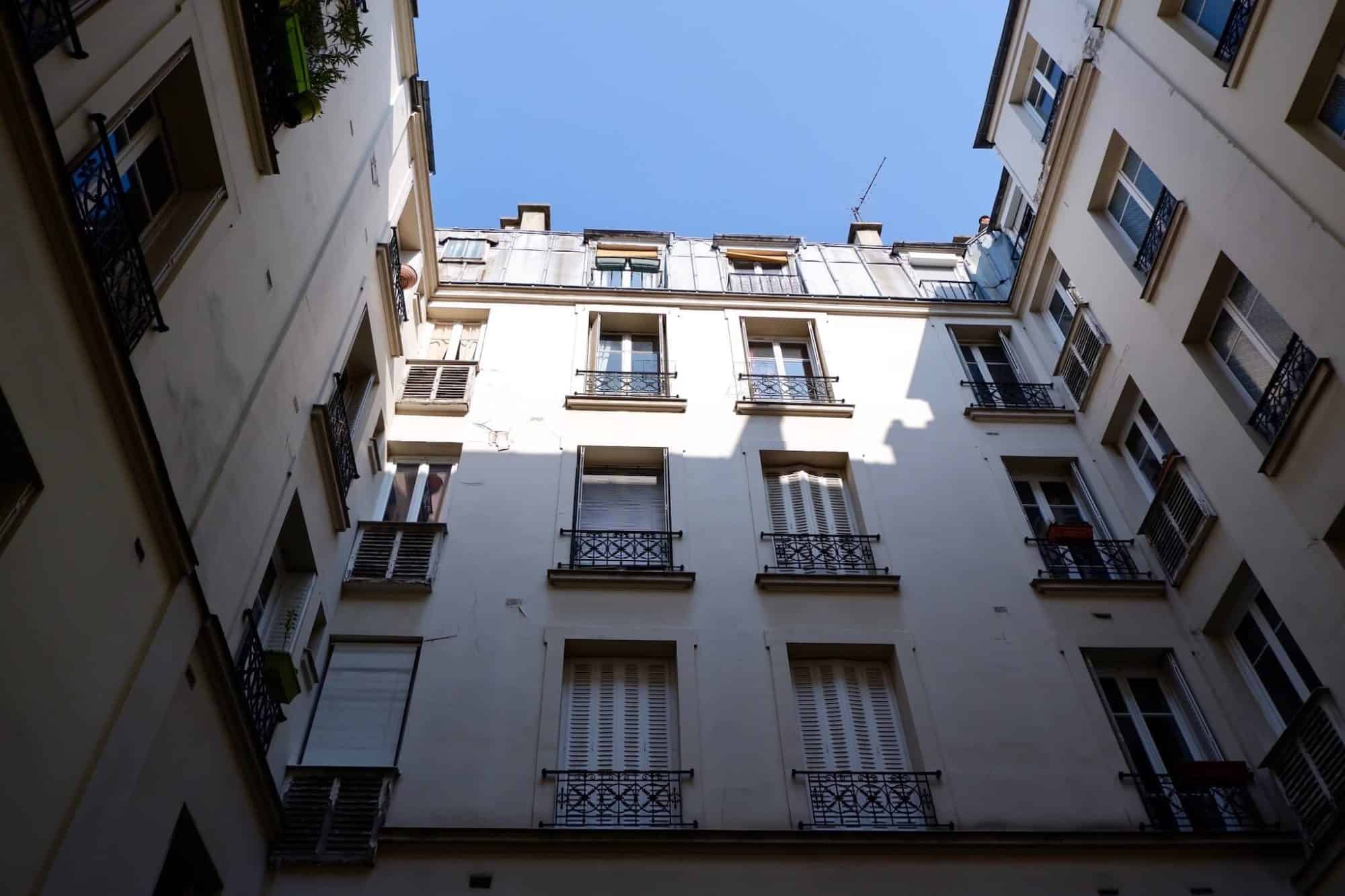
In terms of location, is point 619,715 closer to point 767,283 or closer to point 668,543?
point 668,543

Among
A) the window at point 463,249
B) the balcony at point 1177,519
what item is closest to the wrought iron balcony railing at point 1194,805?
the balcony at point 1177,519

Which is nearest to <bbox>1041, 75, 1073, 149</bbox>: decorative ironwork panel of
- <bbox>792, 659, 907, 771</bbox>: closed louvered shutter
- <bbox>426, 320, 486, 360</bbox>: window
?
<bbox>792, 659, 907, 771</bbox>: closed louvered shutter

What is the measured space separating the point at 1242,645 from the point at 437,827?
7.96 metres

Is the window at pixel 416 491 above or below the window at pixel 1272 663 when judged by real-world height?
above

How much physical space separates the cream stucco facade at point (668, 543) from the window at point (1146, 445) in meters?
0.07

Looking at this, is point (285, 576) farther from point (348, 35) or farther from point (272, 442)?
point (348, 35)

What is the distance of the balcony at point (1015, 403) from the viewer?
13656 mm

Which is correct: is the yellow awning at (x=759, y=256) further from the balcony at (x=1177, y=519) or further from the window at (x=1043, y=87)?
the balcony at (x=1177, y=519)

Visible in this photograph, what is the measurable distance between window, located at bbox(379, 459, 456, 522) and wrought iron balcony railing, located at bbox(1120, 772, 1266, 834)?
305 inches

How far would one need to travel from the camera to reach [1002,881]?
8477 mm

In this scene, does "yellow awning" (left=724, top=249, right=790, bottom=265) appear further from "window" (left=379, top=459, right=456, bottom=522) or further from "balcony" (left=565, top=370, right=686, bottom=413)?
"window" (left=379, top=459, right=456, bottom=522)

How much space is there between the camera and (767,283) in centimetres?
1705

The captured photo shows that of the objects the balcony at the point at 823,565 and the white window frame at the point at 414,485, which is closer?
the balcony at the point at 823,565

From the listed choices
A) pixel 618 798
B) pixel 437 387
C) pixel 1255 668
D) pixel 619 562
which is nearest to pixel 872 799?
pixel 618 798
